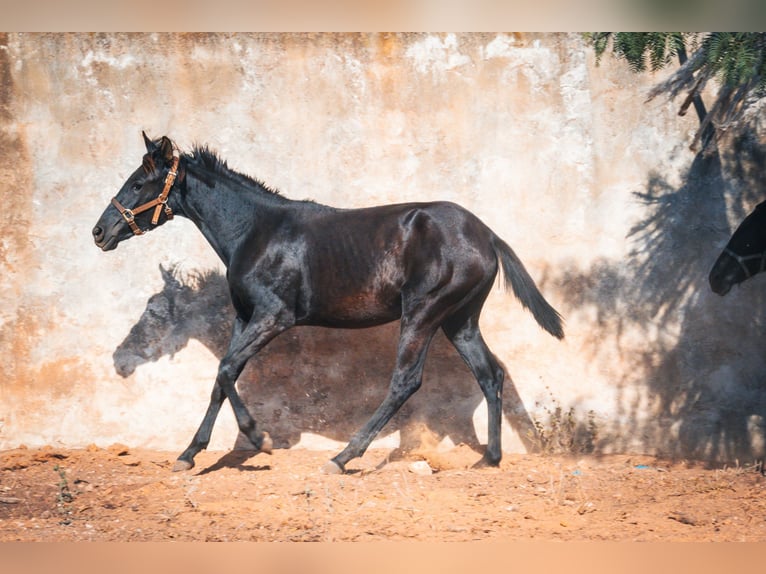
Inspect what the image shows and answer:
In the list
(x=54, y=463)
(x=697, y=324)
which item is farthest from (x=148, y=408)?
(x=697, y=324)

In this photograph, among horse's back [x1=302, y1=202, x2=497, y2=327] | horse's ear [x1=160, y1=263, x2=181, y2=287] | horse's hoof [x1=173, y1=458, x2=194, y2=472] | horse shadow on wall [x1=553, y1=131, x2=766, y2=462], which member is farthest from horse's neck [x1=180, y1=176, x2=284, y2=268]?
horse shadow on wall [x1=553, y1=131, x2=766, y2=462]

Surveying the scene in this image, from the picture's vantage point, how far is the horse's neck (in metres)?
7.57

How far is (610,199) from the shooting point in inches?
323

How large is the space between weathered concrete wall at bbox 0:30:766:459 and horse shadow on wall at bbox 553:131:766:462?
2cm

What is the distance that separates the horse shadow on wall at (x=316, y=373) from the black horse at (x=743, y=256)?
6.22 feet

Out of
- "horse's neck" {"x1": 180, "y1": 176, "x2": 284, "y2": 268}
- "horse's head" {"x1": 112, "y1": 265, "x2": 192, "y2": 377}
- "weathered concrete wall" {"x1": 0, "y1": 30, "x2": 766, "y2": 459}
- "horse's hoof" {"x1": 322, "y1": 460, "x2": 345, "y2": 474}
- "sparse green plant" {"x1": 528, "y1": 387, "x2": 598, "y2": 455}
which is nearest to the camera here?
"horse's hoof" {"x1": 322, "y1": 460, "x2": 345, "y2": 474}

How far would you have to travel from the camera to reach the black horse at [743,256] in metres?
7.60

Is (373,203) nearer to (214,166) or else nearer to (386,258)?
(386,258)

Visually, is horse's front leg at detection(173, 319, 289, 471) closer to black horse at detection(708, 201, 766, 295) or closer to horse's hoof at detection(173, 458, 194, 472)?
horse's hoof at detection(173, 458, 194, 472)

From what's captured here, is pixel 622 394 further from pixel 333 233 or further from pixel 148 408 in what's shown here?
pixel 148 408

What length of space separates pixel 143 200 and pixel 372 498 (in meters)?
2.92

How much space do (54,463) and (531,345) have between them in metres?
4.07

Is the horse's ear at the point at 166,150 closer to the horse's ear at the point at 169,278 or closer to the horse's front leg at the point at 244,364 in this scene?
the horse's ear at the point at 169,278

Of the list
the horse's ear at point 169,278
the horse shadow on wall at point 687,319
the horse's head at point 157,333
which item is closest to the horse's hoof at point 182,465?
the horse's head at point 157,333
